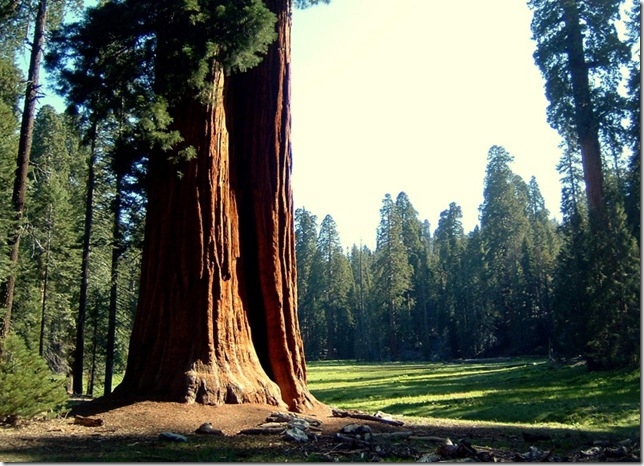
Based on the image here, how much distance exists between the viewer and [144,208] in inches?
829

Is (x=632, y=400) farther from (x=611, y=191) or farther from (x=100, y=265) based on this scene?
(x=100, y=265)

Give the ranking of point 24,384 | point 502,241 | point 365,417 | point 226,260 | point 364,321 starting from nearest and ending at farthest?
1. point 24,384
2. point 365,417
3. point 226,260
4. point 502,241
5. point 364,321

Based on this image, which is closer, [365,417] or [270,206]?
[365,417]

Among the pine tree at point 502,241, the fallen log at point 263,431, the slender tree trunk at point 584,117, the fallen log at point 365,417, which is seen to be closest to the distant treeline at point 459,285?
the pine tree at point 502,241

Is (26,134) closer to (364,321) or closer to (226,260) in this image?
(226,260)

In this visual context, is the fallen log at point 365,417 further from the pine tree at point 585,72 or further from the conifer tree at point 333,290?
the conifer tree at point 333,290

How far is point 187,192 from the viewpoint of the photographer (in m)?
11.5

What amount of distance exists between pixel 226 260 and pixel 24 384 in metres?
4.11

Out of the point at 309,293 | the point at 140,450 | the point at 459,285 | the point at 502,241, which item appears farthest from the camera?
the point at 309,293

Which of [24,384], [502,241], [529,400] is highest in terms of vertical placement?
[502,241]

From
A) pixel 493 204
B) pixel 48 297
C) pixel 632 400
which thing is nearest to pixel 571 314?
pixel 632 400

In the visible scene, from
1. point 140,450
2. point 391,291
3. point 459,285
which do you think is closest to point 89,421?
point 140,450

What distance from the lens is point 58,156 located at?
46.8 meters

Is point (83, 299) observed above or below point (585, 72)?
below
